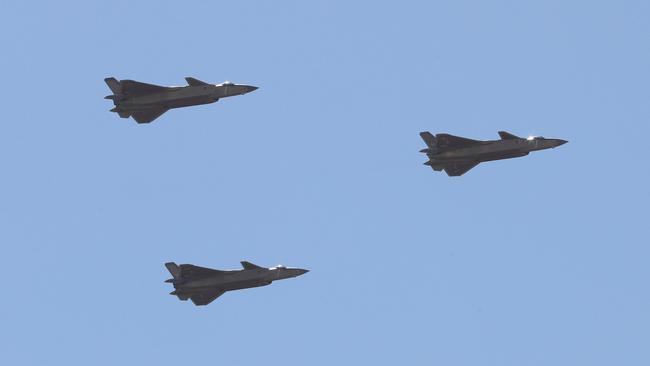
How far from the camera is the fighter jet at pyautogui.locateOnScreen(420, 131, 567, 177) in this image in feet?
425

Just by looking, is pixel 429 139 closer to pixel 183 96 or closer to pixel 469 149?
pixel 469 149

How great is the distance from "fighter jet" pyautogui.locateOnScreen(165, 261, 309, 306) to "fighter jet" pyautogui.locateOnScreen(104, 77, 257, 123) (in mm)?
12872

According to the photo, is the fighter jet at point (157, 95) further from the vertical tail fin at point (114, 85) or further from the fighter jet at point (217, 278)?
the fighter jet at point (217, 278)

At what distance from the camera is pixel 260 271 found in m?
131

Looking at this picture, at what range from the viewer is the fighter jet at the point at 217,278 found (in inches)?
5148

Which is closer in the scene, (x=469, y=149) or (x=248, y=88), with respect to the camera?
(x=248, y=88)

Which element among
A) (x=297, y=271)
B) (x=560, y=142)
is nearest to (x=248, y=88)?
(x=297, y=271)

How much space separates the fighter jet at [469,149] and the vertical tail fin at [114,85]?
2531 centimetres

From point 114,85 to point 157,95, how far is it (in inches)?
146

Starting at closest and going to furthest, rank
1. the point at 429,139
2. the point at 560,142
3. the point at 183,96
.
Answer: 1. the point at 183,96
2. the point at 560,142
3. the point at 429,139

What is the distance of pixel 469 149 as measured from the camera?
→ 5187 inches

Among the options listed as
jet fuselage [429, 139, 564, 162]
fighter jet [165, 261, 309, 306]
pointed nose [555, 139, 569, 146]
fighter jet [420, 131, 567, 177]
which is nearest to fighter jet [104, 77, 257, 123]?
fighter jet [165, 261, 309, 306]

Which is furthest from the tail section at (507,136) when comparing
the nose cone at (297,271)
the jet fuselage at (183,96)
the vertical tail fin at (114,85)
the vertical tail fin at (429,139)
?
the vertical tail fin at (114,85)

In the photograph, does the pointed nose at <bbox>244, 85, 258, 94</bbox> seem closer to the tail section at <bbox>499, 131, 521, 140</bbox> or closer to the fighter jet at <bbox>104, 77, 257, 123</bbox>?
the fighter jet at <bbox>104, 77, 257, 123</bbox>
